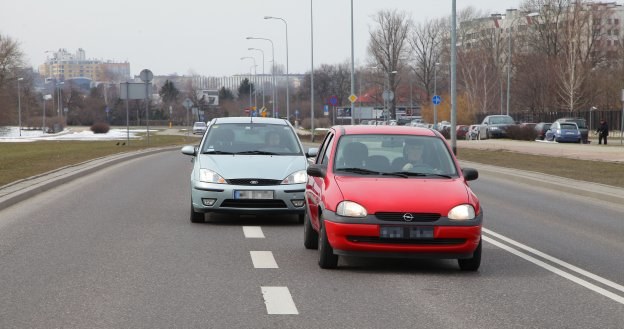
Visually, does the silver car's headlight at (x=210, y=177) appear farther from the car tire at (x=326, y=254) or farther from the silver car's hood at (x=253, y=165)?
the car tire at (x=326, y=254)

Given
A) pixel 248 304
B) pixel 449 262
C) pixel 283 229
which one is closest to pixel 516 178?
pixel 283 229

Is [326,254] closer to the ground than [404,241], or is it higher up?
closer to the ground

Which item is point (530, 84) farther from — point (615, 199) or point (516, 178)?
point (615, 199)

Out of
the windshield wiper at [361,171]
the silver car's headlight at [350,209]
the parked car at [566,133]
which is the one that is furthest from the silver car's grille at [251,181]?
the parked car at [566,133]

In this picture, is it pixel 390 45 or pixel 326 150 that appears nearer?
pixel 326 150

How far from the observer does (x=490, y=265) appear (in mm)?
9688

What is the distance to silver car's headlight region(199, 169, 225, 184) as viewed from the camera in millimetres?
12852

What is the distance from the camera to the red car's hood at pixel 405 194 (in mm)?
8750

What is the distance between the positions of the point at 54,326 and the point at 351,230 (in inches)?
123

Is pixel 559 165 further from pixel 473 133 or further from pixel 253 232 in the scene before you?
pixel 473 133

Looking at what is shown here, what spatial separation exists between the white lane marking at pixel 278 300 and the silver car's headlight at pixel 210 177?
16.0 feet

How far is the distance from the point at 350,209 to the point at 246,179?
4135 mm

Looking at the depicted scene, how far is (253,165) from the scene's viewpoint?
518 inches

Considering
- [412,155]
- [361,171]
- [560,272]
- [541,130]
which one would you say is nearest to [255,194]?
[361,171]
